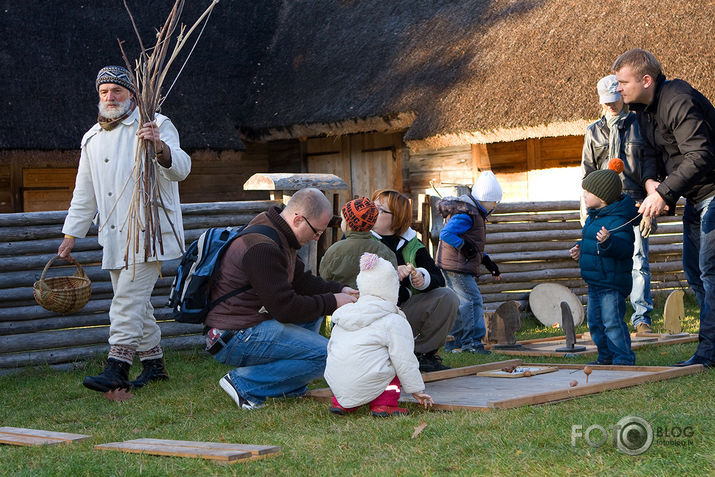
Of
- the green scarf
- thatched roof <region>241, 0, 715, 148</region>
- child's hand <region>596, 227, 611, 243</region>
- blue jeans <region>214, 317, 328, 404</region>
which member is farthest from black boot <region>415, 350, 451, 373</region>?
thatched roof <region>241, 0, 715, 148</region>

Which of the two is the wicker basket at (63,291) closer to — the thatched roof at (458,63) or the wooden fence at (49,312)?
the wooden fence at (49,312)

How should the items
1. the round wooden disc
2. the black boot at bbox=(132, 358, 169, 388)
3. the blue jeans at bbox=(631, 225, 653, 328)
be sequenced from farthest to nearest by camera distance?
the round wooden disc → the blue jeans at bbox=(631, 225, 653, 328) → the black boot at bbox=(132, 358, 169, 388)

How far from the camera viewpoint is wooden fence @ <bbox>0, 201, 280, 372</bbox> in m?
7.09

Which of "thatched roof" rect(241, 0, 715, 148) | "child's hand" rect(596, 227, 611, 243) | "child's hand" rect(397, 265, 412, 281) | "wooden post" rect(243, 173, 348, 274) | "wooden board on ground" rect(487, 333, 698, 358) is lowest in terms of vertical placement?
"wooden board on ground" rect(487, 333, 698, 358)

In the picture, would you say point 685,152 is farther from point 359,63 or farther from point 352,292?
point 359,63

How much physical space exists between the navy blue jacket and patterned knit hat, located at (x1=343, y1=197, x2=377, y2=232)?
4.80 ft

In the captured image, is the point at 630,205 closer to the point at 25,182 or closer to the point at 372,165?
the point at 372,165

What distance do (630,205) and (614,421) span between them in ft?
8.18

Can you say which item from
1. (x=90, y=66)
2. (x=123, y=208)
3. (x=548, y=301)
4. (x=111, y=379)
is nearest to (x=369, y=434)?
(x=111, y=379)

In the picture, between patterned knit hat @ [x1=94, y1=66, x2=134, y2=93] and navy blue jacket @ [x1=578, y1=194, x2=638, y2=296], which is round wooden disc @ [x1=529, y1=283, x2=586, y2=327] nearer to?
navy blue jacket @ [x1=578, y1=194, x2=638, y2=296]

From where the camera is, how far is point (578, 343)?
754cm

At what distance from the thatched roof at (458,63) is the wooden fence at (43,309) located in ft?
19.5

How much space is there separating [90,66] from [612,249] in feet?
34.3

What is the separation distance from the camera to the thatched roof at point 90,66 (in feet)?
42.4
